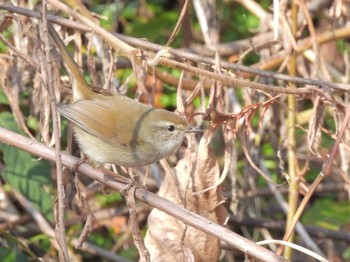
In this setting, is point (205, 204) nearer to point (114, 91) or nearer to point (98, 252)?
point (114, 91)

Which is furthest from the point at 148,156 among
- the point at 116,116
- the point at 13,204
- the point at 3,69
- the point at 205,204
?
the point at 13,204

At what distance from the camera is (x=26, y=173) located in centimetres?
386

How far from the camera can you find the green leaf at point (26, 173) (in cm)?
380

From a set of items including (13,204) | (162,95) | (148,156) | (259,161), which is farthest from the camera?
(162,95)

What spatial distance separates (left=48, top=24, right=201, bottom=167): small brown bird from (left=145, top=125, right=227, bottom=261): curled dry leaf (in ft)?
1.35

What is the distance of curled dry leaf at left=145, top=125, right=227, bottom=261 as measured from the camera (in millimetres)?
3102

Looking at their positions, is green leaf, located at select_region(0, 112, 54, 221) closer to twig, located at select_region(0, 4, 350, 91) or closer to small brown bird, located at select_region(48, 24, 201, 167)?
small brown bird, located at select_region(48, 24, 201, 167)

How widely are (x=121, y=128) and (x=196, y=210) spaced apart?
2.49 ft

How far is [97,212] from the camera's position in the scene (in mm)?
4914

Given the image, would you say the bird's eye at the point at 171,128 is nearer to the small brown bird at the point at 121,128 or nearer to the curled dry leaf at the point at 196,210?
the small brown bird at the point at 121,128

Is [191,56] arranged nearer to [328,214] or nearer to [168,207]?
[168,207]

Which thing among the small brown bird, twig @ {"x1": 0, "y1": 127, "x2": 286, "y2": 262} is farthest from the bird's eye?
twig @ {"x1": 0, "y1": 127, "x2": 286, "y2": 262}

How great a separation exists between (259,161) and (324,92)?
1403mm

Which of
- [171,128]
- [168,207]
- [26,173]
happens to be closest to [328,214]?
[171,128]
